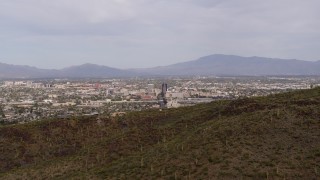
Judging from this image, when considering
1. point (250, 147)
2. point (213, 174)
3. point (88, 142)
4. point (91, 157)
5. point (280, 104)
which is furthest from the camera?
point (88, 142)

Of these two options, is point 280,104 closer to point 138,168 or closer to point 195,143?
point 195,143

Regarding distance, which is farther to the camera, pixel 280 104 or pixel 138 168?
pixel 280 104

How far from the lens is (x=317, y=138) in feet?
87.0

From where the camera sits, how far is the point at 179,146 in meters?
29.1

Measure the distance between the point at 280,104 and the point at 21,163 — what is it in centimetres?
2219

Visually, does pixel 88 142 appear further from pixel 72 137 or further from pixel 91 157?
pixel 91 157

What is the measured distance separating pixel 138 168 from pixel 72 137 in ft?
47.9

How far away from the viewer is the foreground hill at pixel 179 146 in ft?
80.1

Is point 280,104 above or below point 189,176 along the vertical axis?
above

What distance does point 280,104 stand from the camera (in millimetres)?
35469

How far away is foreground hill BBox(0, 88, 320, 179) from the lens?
2441 centimetres

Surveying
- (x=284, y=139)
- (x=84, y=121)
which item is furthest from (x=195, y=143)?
(x=84, y=121)

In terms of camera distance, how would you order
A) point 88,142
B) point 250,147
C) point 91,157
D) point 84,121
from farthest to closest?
point 84,121
point 88,142
point 91,157
point 250,147

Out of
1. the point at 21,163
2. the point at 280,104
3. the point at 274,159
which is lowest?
the point at 21,163
